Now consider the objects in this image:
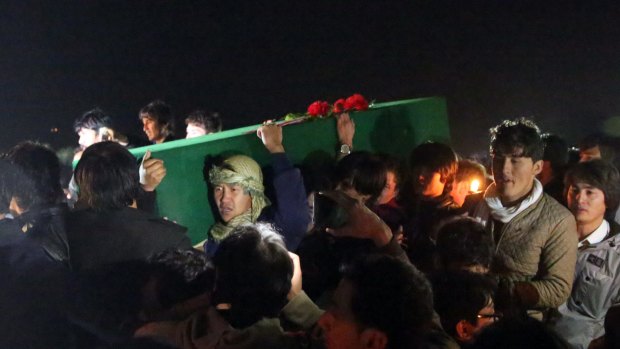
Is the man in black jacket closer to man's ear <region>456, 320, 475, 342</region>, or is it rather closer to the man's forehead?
man's ear <region>456, 320, 475, 342</region>

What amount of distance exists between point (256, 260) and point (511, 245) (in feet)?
3.58

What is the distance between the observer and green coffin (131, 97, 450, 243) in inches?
106

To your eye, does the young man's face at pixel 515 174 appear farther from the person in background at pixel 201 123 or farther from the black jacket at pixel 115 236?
the person in background at pixel 201 123

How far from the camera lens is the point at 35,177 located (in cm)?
244

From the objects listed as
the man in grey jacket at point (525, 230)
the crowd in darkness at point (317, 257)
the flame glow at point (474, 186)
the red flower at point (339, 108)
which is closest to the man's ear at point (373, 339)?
the crowd in darkness at point (317, 257)

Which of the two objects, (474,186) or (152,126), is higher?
(152,126)

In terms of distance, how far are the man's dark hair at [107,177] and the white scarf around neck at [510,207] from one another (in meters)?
1.38

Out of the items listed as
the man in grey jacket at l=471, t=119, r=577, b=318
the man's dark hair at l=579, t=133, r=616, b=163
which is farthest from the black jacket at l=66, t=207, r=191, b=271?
the man's dark hair at l=579, t=133, r=616, b=163

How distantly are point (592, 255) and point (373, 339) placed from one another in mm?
1455

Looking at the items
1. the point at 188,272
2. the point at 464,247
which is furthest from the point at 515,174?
the point at 188,272

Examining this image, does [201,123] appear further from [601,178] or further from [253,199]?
[601,178]

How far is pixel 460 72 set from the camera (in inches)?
259

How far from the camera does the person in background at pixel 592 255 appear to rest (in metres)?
2.41

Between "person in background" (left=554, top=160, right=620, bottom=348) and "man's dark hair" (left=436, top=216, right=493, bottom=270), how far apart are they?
0.63 meters
